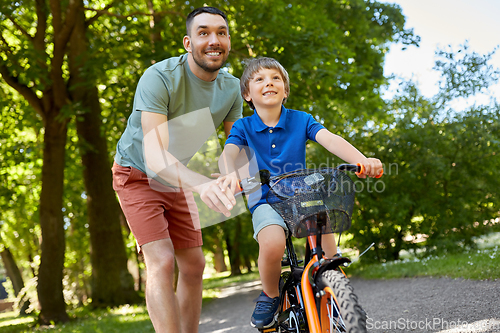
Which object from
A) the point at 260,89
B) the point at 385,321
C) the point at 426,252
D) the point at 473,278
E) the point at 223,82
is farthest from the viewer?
the point at 426,252

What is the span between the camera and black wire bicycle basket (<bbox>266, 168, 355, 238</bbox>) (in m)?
2.28

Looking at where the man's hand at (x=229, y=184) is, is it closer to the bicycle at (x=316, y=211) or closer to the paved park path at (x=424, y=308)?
the bicycle at (x=316, y=211)

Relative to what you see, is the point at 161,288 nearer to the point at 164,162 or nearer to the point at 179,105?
the point at 164,162

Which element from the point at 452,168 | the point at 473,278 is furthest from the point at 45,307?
the point at 452,168

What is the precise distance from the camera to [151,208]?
2.96 m

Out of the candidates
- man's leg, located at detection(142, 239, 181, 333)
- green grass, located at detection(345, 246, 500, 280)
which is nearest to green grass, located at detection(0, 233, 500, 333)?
green grass, located at detection(345, 246, 500, 280)

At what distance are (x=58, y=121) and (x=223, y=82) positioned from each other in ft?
21.8

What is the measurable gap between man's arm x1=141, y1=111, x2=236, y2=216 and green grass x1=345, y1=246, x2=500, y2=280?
181 inches

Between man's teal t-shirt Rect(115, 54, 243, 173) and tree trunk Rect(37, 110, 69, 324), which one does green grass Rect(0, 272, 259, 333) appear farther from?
man's teal t-shirt Rect(115, 54, 243, 173)

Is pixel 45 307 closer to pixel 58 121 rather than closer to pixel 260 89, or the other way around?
pixel 58 121

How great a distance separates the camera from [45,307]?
28.4 feet

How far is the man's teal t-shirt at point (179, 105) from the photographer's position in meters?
A: 2.93

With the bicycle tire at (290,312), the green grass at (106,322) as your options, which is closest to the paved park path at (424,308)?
the green grass at (106,322)

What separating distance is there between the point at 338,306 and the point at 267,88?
153cm
